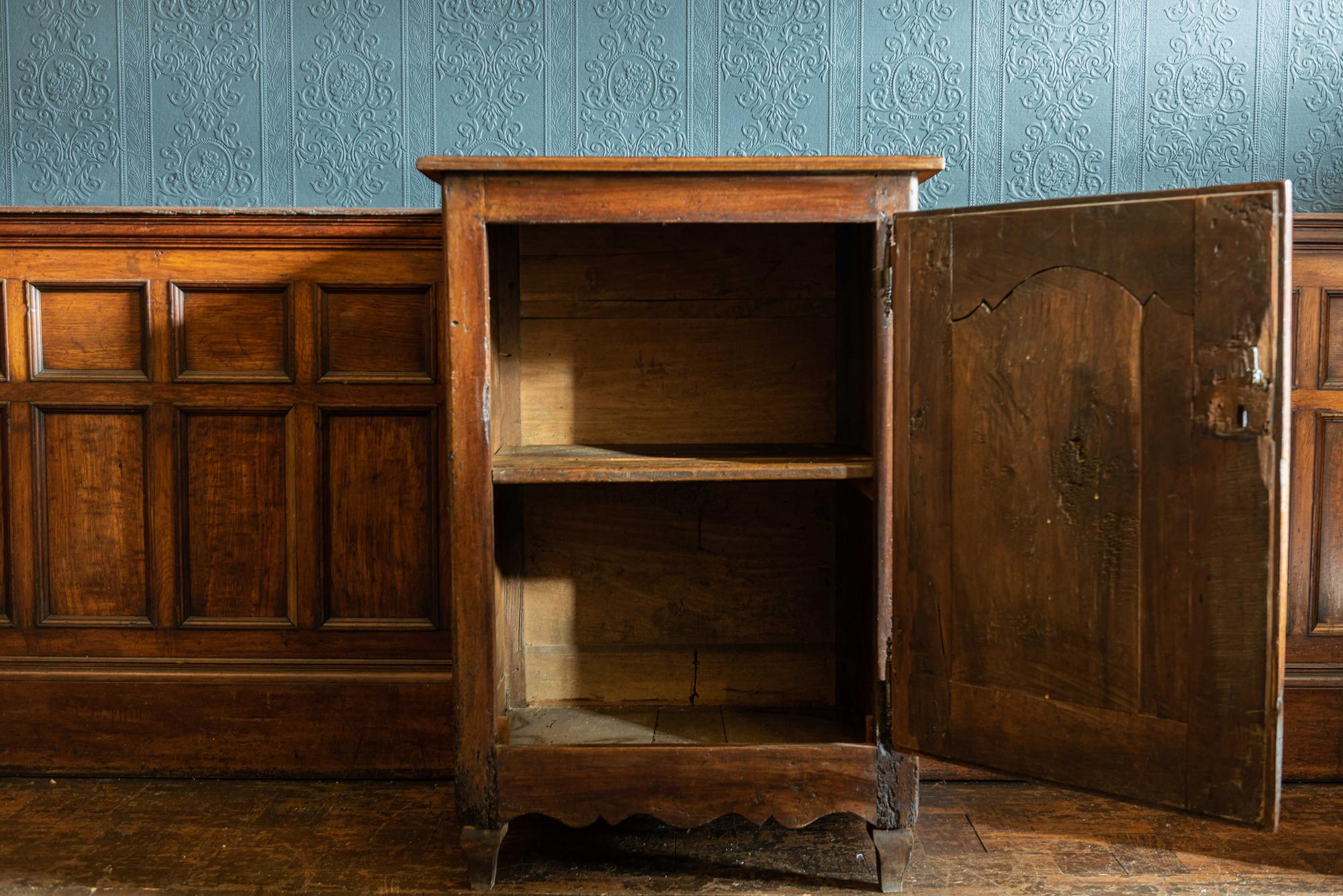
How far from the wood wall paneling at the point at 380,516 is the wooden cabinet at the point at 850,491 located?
0.79ft

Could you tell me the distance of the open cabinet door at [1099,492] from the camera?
137 centimetres

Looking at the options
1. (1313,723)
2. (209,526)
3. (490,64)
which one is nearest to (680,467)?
(490,64)

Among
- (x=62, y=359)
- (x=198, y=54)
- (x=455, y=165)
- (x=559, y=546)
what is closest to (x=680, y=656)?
(x=559, y=546)

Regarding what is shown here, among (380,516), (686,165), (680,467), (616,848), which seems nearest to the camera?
(686,165)

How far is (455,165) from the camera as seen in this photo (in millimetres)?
1618

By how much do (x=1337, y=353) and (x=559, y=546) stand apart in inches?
Result: 70.3

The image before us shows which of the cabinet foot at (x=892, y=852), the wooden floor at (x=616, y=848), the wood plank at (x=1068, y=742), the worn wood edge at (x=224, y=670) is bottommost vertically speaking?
the wooden floor at (x=616, y=848)

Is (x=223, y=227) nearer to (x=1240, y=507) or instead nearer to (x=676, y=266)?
(x=676, y=266)

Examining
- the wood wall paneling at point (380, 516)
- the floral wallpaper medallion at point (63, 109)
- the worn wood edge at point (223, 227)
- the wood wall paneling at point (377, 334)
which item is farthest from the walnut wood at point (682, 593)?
the floral wallpaper medallion at point (63, 109)

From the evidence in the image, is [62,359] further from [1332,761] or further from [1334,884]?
[1332,761]

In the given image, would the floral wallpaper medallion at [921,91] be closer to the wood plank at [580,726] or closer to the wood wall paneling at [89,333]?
the wood plank at [580,726]

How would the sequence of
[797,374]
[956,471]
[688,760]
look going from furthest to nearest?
[797,374]
[688,760]
[956,471]

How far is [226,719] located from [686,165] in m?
1.64

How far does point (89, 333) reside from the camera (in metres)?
2.24
